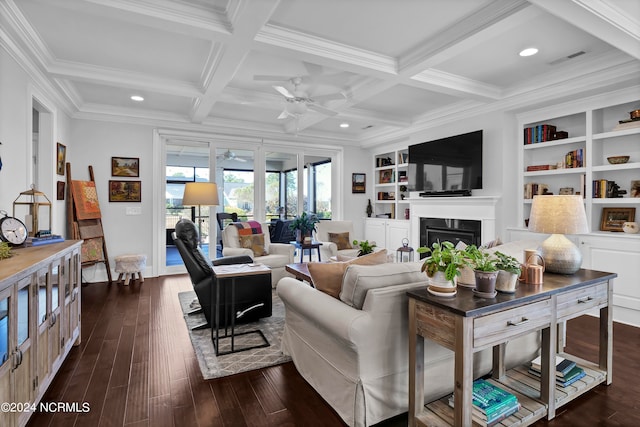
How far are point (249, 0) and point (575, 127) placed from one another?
4228 mm

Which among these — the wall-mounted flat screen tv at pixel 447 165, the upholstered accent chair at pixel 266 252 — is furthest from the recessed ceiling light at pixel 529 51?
the upholstered accent chair at pixel 266 252

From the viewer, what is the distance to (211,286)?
10.1 feet

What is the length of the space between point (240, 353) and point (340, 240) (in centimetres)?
317

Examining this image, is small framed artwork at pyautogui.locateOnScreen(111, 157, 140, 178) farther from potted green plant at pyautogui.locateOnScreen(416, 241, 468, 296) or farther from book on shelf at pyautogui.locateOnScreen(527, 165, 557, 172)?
book on shelf at pyautogui.locateOnScreen(527, 165, 557, 172)

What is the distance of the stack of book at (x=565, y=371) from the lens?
220 centimetres

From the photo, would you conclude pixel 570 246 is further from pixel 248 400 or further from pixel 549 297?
pixel 248 400

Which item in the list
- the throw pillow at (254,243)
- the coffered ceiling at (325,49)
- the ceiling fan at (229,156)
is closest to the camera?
the coffered ceiling at (325,49)

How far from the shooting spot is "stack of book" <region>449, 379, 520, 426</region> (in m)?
1.76

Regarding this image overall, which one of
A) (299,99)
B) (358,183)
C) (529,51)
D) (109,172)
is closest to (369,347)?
(299,99)

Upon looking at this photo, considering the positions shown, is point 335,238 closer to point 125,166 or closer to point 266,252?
point 266,252

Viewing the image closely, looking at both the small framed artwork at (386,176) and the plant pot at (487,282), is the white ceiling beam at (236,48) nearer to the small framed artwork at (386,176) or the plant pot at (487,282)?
the plant pot at (487,282)

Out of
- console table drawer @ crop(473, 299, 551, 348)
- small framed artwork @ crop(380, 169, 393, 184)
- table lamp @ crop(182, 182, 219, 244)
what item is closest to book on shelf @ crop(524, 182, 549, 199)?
small framed artwork @ crop(380, 169, 393, 184)

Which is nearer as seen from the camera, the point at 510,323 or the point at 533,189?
the point at 510,323

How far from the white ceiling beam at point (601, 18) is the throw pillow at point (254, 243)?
4.13m
